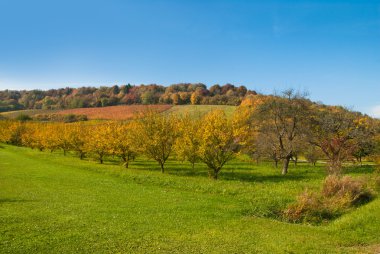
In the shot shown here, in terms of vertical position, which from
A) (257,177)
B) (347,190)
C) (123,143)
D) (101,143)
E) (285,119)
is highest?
(285,119)

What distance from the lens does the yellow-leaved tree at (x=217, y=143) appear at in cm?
3681

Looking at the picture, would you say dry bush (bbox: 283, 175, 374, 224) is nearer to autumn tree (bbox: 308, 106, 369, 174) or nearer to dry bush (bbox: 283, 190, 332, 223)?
dry bush (bbox: 283, 190, 332, 223)

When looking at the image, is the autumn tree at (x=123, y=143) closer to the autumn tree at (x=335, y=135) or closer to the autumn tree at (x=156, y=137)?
the autumn tree at (x=156, y=137)

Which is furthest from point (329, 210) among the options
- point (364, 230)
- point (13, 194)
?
point (13, 194)

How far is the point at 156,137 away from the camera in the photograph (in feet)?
143

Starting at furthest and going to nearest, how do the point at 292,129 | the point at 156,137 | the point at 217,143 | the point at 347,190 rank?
the point at 292,129, the point at 156,137, the point at 217,143, the point at 347,190

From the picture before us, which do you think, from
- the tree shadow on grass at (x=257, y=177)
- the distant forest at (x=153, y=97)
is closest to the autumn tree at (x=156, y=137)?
the tree shadow on grass at (x=257, y=177)

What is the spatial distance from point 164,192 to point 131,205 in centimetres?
572

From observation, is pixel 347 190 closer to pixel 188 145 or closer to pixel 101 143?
pixel 188 145

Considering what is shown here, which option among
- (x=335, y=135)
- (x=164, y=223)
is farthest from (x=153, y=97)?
(x=164, y=223)

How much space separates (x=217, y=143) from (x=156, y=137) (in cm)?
982

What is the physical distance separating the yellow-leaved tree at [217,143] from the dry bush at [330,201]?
48.5ft

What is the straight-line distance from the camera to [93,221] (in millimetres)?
17484

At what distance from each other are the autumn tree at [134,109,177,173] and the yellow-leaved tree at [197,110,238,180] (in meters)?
7.43
